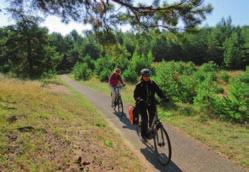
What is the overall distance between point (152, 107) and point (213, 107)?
649cm

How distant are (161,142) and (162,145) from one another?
8cm

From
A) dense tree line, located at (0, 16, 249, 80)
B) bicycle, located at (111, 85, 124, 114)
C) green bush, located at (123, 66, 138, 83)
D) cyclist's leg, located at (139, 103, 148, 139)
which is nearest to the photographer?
cyclist's leg, located at (139, 103, 148, 139)

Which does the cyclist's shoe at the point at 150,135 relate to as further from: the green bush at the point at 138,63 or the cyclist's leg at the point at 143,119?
the green bush at the point at 138,63

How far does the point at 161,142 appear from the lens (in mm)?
8305

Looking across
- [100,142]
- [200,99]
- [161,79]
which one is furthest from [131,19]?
[161,79]

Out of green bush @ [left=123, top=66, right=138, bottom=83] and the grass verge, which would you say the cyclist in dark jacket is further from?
green bush @ [left=123, top=66, right=138, bottom=83]

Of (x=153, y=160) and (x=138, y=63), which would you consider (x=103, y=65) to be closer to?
(x=138, y=63)

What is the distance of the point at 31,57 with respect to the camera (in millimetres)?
46375

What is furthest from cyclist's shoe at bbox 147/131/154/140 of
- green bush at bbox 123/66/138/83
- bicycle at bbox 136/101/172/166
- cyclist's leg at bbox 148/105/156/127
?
green bush at bbox 123/66/138/83

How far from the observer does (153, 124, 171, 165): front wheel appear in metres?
7.97

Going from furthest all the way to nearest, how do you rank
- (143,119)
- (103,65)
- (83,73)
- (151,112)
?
(83,73)
(103,65)
(143,119)
(151,112)

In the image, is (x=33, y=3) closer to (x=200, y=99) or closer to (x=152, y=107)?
(x=152, y=107)

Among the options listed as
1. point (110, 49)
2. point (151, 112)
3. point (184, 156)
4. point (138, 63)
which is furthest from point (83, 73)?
point (184, 156)

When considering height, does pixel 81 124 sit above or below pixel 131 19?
below
